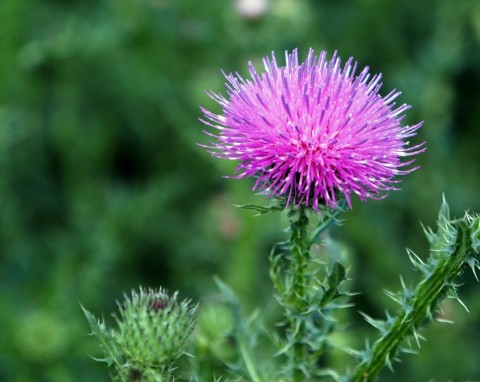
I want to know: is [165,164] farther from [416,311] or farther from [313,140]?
[416,311]

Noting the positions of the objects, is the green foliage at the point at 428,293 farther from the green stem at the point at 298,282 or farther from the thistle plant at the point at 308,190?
the green stem at the point at 298,282

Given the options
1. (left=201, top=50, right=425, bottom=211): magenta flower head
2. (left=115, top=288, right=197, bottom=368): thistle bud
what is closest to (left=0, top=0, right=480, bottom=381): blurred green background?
(left=115, top=288, right=197, bottom=368): thistle bud

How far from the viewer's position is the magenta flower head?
2512mm

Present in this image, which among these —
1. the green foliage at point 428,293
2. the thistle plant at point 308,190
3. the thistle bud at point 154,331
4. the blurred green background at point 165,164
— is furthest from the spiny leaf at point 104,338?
the blurred green background at point 165,164

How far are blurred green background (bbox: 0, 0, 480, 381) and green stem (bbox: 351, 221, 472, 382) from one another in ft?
7.90

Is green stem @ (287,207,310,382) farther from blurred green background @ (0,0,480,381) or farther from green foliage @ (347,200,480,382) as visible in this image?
blurred green background @ (0,0,480,381)

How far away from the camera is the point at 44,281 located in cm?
531

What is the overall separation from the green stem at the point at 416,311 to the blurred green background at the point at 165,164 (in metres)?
2.41

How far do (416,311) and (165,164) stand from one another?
4254 millimetres

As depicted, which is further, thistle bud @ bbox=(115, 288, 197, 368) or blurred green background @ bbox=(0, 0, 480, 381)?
blurred green background @ bbox=(0, 0, 480, 381)

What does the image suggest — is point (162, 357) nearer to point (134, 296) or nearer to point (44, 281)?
point (134, 296)

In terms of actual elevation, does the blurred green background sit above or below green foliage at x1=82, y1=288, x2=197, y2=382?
above

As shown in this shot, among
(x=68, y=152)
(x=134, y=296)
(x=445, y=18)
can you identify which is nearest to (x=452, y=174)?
(x=445, y=18)

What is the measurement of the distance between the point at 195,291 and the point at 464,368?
184 cm
